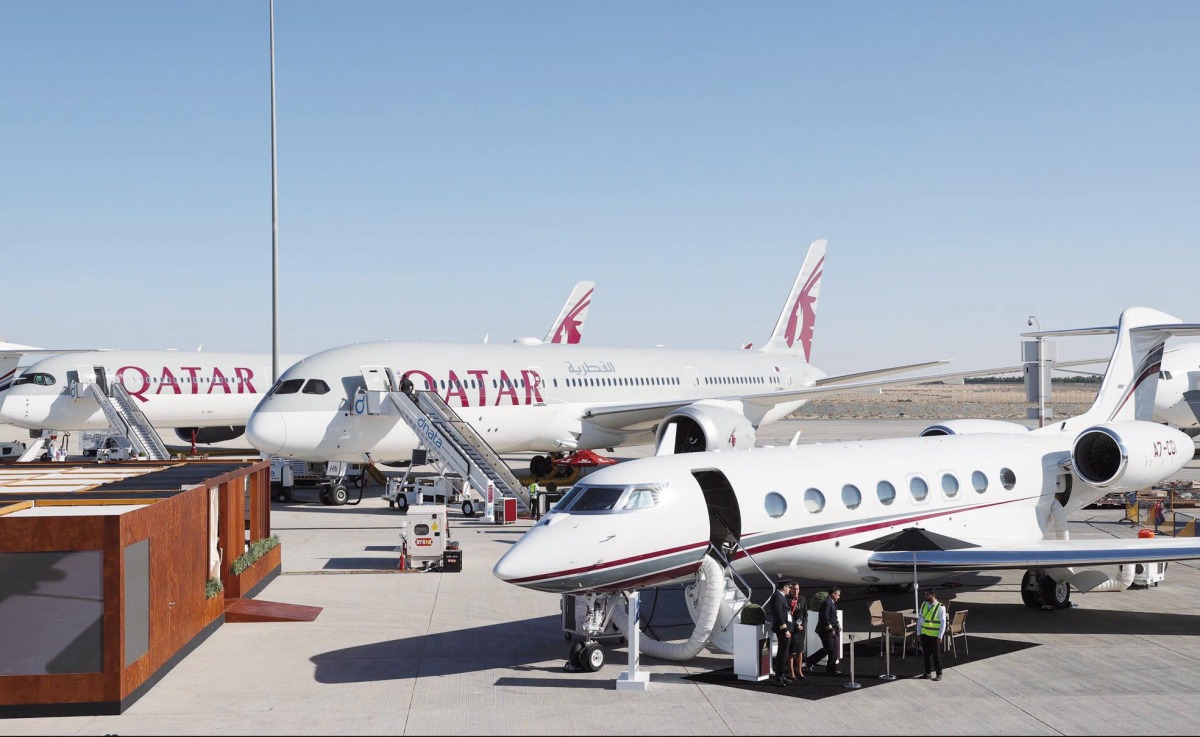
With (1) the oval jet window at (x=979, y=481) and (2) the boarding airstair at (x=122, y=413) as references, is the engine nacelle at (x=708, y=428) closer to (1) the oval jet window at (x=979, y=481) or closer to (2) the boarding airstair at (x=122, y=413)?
(1) the oval jet window at (x=979, y=481)

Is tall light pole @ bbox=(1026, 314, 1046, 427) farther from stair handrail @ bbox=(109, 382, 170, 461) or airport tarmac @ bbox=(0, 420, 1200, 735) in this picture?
stair handrail @ bbox=(109, 382, 170, 461)

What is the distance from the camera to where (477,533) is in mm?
27922

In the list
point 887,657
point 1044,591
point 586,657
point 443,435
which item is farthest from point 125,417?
point 887,657

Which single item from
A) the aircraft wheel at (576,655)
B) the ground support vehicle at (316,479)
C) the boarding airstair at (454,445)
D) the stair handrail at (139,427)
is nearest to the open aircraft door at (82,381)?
the stair handrail at (139,427)

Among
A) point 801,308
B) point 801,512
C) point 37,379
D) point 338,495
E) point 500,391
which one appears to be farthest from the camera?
point 801,308

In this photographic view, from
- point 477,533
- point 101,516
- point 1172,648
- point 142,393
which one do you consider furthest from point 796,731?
point 142,393

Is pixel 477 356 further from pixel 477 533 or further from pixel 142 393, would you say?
pixel 142 393

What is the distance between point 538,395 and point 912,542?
20252mm

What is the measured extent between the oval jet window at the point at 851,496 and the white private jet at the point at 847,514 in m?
0.02

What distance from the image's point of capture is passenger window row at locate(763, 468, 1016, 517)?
16969 mm

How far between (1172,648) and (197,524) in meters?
14.6

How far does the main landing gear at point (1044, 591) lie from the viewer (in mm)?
19031

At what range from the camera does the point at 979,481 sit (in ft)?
64.3

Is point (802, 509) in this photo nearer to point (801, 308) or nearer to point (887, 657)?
point (887, 657)
